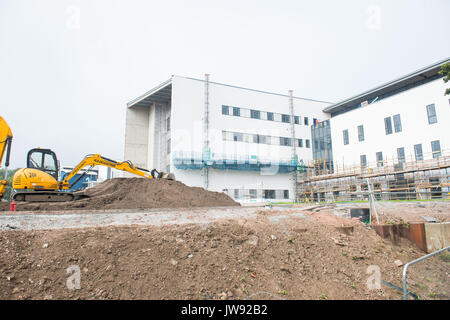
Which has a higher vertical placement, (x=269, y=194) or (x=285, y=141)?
(x=285, y=141)

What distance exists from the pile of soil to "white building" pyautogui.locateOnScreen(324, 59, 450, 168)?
19.9 metres

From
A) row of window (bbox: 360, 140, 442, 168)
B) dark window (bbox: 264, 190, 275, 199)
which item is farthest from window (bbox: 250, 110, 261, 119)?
row of window (bbox: 360, 140, 442, 168)

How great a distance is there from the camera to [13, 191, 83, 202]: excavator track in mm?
12305

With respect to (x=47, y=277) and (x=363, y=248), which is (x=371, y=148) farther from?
(x=47, y=277)

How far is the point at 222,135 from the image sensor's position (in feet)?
104

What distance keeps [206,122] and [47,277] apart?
87.1 ft

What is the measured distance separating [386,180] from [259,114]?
15.6 meters

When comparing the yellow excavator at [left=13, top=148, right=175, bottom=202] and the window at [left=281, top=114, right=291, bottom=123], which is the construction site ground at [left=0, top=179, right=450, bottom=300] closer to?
the yellow excavator at [left=13, top=148, right=175, bottom=202]

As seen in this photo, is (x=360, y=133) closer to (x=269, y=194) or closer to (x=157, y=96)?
(x=269, y=194)

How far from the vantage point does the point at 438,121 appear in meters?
24.7

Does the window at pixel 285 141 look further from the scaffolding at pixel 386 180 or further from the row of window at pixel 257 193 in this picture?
the row of window at pixel 257 193

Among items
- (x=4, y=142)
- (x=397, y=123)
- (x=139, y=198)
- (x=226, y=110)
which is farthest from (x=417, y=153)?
(x=4, y=142)

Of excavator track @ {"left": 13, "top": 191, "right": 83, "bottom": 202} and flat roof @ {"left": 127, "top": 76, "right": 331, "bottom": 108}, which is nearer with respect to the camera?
excavator track @ {"left": 13, "top": 191, "right": 83, "bottom": 202}
